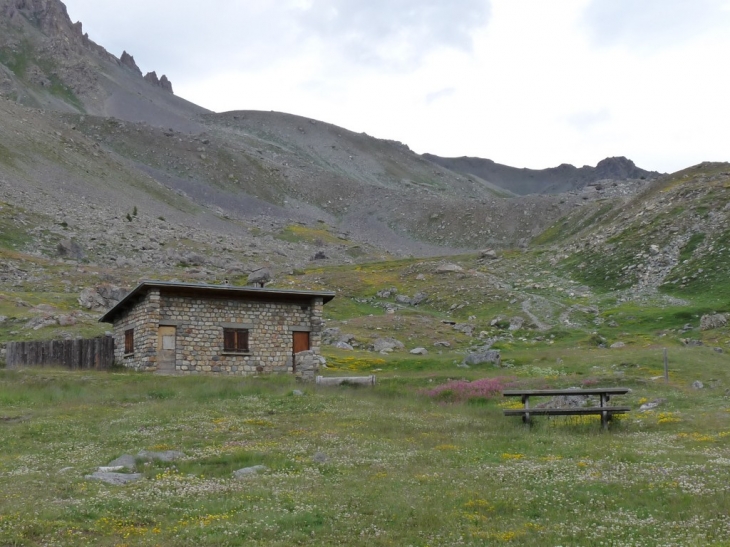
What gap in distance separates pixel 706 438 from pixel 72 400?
22.9m

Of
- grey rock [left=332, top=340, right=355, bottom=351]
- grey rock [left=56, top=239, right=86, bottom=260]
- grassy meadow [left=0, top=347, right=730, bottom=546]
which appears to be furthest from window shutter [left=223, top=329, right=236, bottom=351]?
grey rock [left=56, top=239, right=86, bottom=260]

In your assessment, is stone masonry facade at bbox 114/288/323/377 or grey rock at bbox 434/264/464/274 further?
grey rock at bbox 434/264/464/274

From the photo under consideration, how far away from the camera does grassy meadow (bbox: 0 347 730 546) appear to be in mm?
13352

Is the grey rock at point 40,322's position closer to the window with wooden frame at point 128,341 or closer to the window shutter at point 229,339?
the window with wooden frame at point 128,341

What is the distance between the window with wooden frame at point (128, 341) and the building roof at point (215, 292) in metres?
1.57

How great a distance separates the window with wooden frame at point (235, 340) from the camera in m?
42.9

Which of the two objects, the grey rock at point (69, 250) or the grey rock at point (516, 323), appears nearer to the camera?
the grey rock at point (516, 323)

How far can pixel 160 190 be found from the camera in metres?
154

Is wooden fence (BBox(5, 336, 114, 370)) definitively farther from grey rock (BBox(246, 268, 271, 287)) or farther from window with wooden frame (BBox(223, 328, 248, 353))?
grey rock (BBox(246, 268, 271, 287))

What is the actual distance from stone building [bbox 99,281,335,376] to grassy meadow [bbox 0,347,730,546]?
4.99 meters

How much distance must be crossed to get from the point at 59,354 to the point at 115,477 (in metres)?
27.0

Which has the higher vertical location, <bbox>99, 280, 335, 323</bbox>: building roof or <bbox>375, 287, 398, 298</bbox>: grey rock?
<bbox>375, 287, 398, 298</bbox>: grey rock

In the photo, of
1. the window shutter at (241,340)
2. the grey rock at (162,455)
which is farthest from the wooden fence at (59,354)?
the grey rock at (162,455)

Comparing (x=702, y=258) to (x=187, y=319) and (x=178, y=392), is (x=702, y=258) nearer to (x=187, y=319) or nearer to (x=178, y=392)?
(x=187, y=319)
